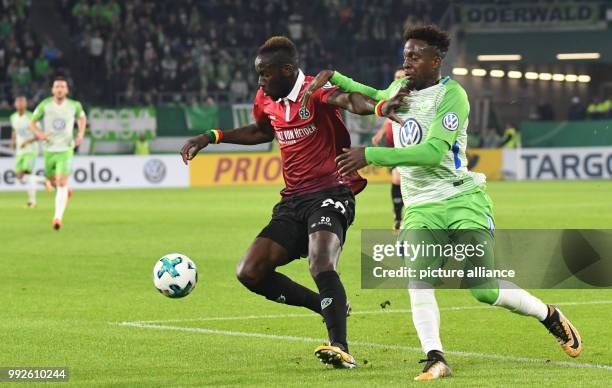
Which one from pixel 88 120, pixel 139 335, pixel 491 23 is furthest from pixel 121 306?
pixel 491 23

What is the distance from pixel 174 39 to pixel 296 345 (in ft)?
114

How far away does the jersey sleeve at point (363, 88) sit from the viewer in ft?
25.0

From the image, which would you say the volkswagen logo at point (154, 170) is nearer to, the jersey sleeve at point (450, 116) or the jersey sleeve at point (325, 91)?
the jersey sleeve at point (325, 91)

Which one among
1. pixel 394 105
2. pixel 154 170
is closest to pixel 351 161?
pixel 394 105

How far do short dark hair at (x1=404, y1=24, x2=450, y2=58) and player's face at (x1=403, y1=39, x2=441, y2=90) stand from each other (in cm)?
3

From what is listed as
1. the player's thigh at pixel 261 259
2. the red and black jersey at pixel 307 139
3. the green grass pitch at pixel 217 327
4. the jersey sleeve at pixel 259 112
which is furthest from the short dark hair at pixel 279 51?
the green grass pitch at pixel 217 327

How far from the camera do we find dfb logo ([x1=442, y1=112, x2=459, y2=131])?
7.16m

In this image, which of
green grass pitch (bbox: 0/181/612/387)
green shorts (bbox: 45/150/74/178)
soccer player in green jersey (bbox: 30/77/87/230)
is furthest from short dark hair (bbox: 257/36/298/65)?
green shorts (bbox: 45/150/74/178)

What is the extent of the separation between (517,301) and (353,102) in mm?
1549

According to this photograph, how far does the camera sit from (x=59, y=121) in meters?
20.3

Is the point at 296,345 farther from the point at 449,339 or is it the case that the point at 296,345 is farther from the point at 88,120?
the point at 88,120

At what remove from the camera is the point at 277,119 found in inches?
328

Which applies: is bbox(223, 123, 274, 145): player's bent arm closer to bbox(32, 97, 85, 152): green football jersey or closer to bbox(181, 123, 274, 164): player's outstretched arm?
bbox(181, 123, 274, 164): player's outstretched arm

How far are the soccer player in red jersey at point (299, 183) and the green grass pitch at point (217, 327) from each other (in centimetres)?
56
